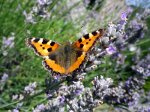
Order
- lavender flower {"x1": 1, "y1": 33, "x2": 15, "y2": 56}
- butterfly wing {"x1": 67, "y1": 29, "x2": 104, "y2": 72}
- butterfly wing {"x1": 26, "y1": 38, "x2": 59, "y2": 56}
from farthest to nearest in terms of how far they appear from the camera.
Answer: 1. lavender flower {"x1": 1, "y1": 33, "x2": 15, "y2": 56}
2. butterfly wing {"x1": 26, "y1": 38, "x2": 59, "y2": 56}
3. butterfly wing {"x1": 67, "y1": 29, "x2": 104, "y2": 72}

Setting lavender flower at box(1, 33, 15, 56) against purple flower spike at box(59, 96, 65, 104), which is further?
lavender flower at box(1, 33, 15, 56)

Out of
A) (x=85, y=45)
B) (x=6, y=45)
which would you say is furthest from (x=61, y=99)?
(x=6, y=45)

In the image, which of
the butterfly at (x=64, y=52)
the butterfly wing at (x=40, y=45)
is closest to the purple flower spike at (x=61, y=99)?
the butterfly at (x=64, y=52)

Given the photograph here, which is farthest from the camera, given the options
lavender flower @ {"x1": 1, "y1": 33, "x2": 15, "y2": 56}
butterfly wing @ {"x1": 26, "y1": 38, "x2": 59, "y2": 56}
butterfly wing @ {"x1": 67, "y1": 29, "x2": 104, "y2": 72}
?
lavender flower @ {"x1": 1, "y1": 33, "x2": 15, "y2": 56}

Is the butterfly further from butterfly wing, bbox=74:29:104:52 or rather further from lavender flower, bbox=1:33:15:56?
lavender flower, bbox=1:33:15:56

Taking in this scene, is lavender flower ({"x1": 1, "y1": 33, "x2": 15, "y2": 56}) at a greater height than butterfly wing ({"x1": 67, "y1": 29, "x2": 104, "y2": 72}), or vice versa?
lavender flower ({"x1": 1, "y1": 33, "x2": 15, "y2": 56})

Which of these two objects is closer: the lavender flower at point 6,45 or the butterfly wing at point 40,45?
the butterfly wing at point 40,45

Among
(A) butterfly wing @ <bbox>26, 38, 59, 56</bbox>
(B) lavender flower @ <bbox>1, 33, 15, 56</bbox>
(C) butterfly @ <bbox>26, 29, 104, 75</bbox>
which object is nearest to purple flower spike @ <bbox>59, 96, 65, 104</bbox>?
(C) butterfly @ <bbox>26, 29, 104, 75</bbox>

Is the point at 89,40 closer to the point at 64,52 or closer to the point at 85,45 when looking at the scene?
the point at 85,45

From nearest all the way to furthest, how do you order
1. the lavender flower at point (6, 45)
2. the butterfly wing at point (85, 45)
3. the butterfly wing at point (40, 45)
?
the butterfly wing at point (85, 45) → the butterfly wing at point (40, 45) → the lavender flower at point (6, 45)

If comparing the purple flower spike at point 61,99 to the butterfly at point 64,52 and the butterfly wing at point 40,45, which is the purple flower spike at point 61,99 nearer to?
Result: the butterfly at point 64,52
